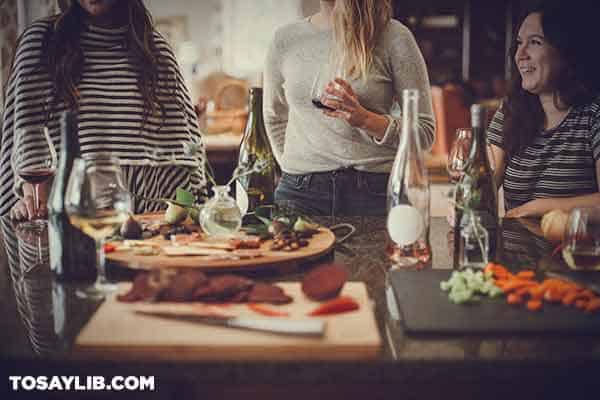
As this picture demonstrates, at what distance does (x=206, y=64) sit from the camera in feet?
26.9

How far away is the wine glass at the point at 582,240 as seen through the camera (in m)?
1.21

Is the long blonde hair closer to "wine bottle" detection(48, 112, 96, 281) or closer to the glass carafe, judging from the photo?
the glass carafe

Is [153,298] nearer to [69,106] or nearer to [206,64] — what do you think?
[69,106]

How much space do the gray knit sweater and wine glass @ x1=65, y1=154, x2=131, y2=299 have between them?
0.97 metres

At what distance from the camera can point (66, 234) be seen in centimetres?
116

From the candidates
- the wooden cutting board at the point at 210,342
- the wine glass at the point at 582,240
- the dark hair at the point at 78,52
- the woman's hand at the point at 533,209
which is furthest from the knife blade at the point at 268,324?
the dark hair at the point at 78,52

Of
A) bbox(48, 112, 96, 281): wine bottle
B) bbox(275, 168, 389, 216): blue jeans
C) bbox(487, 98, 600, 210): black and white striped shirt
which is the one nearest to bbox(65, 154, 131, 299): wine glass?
bbox(48, 112, 96, 281): wine bottle

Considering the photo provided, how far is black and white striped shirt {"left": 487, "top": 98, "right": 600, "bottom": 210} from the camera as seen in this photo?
1.97 meters

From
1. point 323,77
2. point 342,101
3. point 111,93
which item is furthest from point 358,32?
point 111,93

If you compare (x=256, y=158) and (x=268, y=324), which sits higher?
(x=256, y=158)

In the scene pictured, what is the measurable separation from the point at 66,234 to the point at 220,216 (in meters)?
0.32

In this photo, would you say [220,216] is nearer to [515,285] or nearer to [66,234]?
[66,234]

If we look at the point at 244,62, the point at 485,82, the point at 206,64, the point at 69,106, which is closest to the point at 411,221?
the point at 69,106

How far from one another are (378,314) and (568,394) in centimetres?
28
